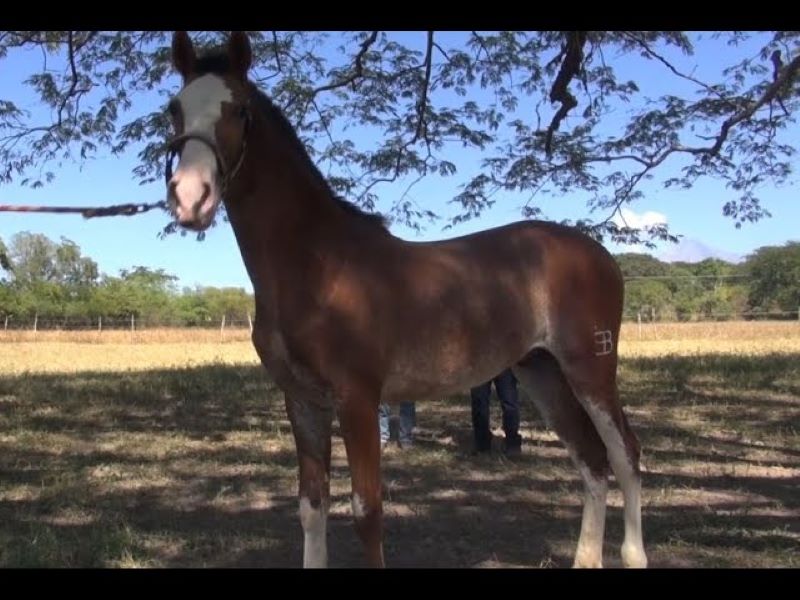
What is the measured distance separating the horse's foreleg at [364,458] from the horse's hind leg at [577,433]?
1565 mm

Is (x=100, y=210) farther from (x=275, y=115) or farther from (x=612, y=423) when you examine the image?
(x=612, y=423)

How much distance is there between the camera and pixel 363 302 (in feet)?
12.1

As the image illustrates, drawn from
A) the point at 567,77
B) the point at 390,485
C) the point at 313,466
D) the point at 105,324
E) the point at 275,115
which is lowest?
the point at 390,485

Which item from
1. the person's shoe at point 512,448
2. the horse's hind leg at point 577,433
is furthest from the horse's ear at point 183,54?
the person's shoe at point 512,448

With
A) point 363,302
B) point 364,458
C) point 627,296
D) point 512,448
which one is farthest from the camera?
point 627,296

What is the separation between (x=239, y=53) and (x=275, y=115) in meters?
0.37

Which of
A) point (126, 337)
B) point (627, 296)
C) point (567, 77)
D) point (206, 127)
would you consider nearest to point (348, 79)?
point (567, 77)

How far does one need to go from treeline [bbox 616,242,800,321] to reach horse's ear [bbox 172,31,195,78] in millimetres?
49492

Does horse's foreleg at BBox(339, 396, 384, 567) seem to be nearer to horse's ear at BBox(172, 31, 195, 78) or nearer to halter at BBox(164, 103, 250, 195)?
halter at BBox(164, 103, 250, 195)

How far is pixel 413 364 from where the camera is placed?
388 centimetres

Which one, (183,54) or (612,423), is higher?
(183,54)
